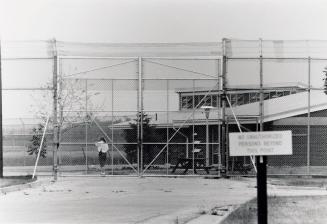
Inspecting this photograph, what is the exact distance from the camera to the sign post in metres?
8.78

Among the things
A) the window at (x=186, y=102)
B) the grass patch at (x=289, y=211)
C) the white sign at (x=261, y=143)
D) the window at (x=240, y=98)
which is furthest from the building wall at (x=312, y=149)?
the white sign at (x=261, y=143)

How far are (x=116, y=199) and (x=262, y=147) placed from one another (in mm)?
6820

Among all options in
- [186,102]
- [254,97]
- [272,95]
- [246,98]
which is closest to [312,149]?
[186,102]

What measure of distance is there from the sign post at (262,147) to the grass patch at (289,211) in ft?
7.08

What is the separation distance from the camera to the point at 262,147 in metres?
8.86

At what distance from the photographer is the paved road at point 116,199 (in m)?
12.0

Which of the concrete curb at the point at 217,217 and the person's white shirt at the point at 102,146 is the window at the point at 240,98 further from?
the concrete curb at the point at 217,217

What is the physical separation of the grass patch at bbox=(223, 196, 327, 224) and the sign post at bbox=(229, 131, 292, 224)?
85.0 inches

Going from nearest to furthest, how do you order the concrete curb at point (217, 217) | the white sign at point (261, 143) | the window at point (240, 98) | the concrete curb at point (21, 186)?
the white sign at point (261, 143), the concrete curb at point (217, 217), the concrete curb at point (21, 186), the window at point (240, 98)

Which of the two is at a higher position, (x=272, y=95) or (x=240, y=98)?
Answer: (x=272, y=95)

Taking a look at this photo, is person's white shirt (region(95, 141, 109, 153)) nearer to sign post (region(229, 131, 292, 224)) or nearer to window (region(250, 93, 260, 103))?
sign post (region(229, 131, 292, 224))

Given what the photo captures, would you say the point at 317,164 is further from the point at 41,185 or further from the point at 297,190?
the point at 41,185

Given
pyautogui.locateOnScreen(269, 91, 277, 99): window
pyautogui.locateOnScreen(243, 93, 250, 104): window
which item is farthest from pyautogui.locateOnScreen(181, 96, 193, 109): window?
pyautogui.locateOnScreen(269, 91, 277, 99): window

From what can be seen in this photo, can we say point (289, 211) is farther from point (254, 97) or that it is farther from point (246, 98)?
point (246, 98)
